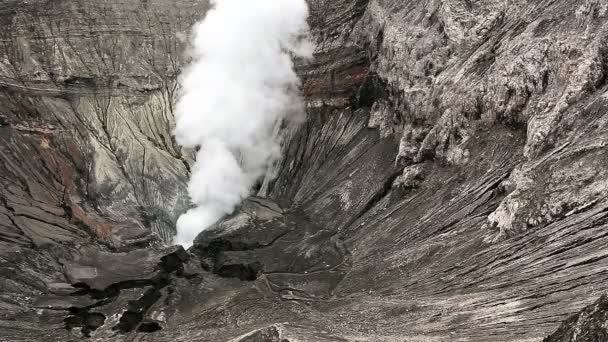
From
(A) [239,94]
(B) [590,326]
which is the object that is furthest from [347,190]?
(B) [590,326]

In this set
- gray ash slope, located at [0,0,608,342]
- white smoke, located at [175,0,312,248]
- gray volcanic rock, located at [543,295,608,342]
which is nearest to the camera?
gray volcanic rock, located at [543,295,608,342]

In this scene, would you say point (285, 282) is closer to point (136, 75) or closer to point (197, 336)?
point (197, 336)

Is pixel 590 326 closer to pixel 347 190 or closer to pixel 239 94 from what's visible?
pixel 347 190

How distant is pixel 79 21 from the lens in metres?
51.8

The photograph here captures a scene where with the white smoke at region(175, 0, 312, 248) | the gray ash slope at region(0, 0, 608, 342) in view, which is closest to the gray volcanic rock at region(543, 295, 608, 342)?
the gray ash slope at region(0, 0, 608, 342)

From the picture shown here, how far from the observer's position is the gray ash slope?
22.6m

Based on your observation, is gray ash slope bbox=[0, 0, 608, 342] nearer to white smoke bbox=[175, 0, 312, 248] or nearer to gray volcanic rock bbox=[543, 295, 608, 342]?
gray volcanic rock bbox=[543, 295, 608, 342]

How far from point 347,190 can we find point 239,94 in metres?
17.1

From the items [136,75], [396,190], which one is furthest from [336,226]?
[136,75]

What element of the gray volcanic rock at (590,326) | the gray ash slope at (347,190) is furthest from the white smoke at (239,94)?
the gray volcanic rock at (590,326)

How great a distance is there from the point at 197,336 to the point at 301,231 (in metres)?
13.0

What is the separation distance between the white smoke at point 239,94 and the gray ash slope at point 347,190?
1.77 m

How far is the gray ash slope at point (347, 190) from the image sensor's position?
2256 centimetres

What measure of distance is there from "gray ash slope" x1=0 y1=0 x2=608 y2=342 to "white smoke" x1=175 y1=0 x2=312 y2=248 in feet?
5.81
